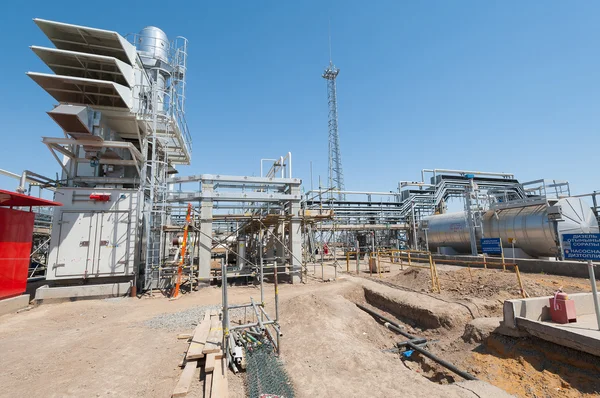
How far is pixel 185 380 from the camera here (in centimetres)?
512

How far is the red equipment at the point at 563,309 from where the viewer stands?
6.40 m

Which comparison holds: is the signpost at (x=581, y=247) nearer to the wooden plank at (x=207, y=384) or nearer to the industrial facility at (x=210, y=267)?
the industrial facility at (x=210, y=267)

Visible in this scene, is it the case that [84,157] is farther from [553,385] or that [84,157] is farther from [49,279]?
[553,385]

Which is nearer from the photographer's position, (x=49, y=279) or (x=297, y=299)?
(x=297, y=299)

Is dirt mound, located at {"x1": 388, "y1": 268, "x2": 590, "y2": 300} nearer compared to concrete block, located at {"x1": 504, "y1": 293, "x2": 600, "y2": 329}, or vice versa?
concrete block, located at {"x1": 504, "y1": 293, "x2": 600, "y2": 329}

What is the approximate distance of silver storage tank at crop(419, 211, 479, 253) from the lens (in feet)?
70.5

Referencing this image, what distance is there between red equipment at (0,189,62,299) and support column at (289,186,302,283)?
10.5 m

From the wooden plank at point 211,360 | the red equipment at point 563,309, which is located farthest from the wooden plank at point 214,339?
the red equipment at point 563,309

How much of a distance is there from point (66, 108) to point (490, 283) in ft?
61.2

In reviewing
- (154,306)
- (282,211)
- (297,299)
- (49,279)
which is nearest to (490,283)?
(297,299)

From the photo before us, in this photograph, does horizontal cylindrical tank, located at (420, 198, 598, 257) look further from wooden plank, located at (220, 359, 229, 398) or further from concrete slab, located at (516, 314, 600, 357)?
wooden plank, located at (220, 359, 229, 398)

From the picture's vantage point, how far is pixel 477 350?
7.28m

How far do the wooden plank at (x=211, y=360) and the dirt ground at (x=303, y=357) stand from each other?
0.33 metres

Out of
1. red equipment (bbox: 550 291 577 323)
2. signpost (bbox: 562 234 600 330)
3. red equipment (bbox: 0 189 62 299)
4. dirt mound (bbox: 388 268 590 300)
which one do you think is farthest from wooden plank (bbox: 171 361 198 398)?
signpost (bbox: 562 234 600 330)
